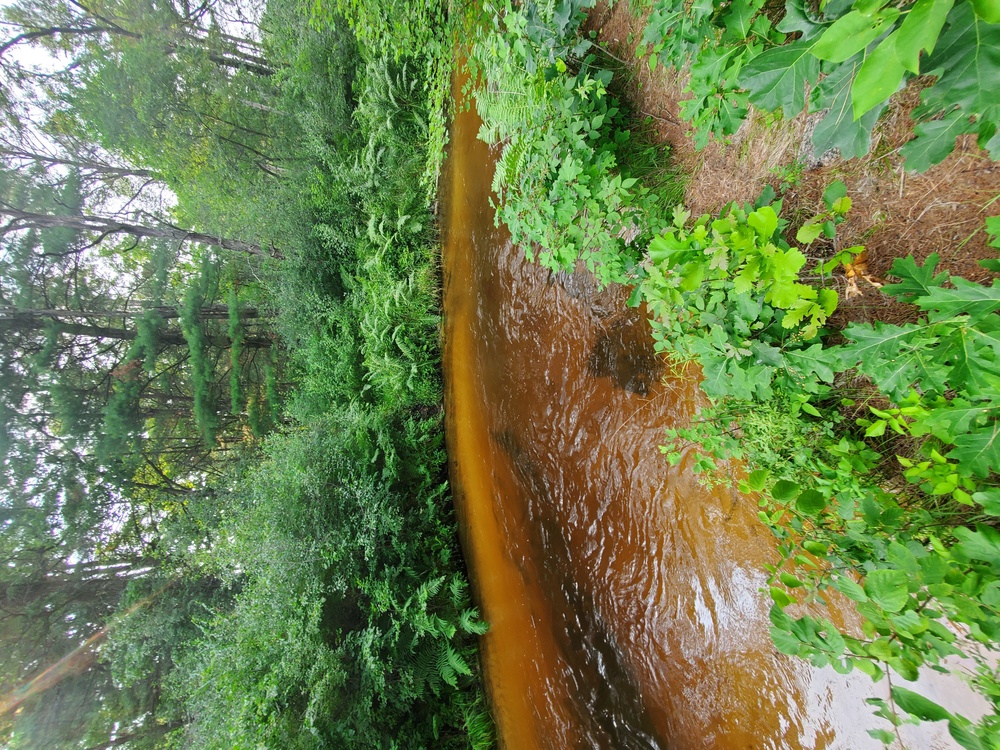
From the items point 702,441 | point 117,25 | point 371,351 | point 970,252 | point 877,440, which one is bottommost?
point 877,440

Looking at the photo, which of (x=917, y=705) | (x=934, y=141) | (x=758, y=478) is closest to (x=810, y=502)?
(x=758, y=478)

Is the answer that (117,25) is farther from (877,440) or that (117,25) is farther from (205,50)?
(877,440)

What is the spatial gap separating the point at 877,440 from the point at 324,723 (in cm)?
454

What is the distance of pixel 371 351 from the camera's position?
5.98m

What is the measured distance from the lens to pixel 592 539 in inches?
163

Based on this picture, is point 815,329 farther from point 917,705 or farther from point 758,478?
point 917,705

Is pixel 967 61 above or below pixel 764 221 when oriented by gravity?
below

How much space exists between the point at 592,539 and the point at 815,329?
270cm

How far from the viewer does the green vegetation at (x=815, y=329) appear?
145 cm

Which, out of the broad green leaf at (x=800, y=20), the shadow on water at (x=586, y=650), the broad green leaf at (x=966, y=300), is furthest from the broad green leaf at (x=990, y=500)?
the shadow on water at (x=586, y=650)

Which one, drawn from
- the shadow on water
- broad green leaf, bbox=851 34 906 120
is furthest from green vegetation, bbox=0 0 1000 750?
the shadow on water

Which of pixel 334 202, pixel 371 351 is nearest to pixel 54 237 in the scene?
pixel 334 202

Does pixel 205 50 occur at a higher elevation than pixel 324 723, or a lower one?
higher

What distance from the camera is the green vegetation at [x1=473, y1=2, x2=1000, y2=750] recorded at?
57.2 inches
